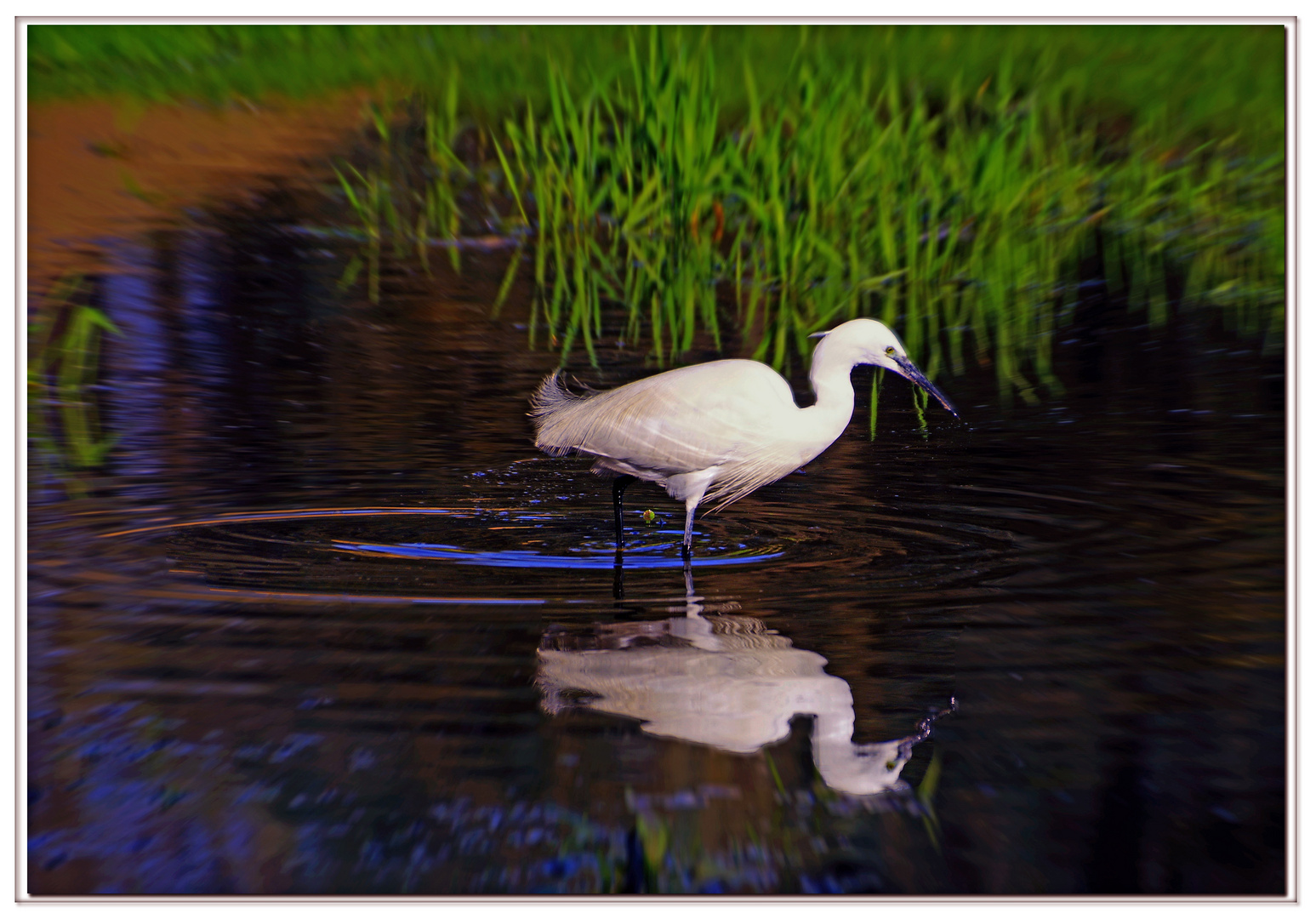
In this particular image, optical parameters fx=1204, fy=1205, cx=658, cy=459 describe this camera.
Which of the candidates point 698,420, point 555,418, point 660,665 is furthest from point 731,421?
point 660,665

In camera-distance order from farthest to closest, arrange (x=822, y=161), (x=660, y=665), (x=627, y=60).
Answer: (x=822, y=161), (x=627, y=60), (x=660, y=665)

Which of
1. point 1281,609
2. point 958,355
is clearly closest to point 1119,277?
point 958,355

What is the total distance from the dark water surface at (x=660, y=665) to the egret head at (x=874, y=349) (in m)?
0.43

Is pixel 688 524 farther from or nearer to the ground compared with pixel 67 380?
nearer to the ground

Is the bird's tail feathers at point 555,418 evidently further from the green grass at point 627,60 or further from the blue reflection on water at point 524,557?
the green grass at point 627,60

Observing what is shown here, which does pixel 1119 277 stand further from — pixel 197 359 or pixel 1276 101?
pixel 197 359

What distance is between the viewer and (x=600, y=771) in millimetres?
1806

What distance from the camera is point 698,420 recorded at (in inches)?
133

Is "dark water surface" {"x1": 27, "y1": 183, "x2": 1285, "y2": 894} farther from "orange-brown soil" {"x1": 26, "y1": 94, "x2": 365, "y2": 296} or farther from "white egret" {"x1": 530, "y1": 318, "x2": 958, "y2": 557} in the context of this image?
"orange-brown soil" {"x1": 26, "y1": 94, "x2": 365, "y2": 296}

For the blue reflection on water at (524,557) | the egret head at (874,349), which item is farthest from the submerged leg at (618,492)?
the egret head at (874,349)

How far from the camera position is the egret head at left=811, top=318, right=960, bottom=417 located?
3.28 meters

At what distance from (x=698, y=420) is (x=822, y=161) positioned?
159cm

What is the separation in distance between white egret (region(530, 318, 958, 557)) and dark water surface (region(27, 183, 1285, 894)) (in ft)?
0.58

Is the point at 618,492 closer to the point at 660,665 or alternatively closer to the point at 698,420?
the point at 698,420
